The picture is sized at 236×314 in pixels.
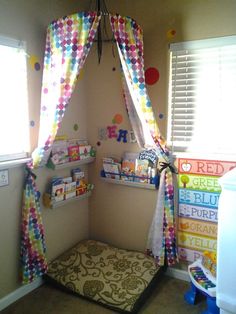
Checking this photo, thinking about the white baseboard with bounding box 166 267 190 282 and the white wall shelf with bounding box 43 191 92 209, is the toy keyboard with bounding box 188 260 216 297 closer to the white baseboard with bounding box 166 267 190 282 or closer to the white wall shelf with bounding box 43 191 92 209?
the white baseboard with bounding box 166 267 190 282

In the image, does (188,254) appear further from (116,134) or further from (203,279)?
(116,134)

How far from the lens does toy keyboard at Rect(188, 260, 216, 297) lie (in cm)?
177

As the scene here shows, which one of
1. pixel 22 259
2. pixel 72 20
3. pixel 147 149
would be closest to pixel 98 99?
pixel 147 149

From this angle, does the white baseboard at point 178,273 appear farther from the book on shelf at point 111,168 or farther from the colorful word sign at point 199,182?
the book on shelf at point 111,168

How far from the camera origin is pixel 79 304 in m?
2.01

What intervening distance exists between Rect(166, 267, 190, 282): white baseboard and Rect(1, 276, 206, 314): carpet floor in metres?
0.11

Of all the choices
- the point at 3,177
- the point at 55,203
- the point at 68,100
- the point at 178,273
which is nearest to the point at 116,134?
the point at 68,100

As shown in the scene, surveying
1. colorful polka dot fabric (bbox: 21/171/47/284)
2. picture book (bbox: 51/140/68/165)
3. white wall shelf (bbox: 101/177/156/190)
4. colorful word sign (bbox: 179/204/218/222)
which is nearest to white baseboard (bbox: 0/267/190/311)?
colorful polka dot fabric (bbox: 21/171/47/284)

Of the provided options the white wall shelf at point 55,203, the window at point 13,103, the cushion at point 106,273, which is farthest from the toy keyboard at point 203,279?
the window at point 13,103

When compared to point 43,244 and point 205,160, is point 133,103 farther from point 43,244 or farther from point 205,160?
point 43,244

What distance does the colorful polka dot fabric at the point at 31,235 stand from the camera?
198 cm

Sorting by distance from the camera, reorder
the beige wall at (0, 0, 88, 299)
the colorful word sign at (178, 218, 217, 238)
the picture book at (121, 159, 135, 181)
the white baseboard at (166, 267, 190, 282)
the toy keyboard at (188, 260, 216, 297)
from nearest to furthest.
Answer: the toy keyboard at (188, 260, 216, 297)
the beige wall at (0, 0, 88, 299)
the colorful word sign at (178, 218, 217, 238)
the white baseboard at (166, 267, 190, 282)
the picture book at (121, 159, 135, 181)

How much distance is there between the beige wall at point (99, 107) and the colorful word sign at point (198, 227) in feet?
0.99

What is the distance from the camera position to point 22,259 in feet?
6.56
